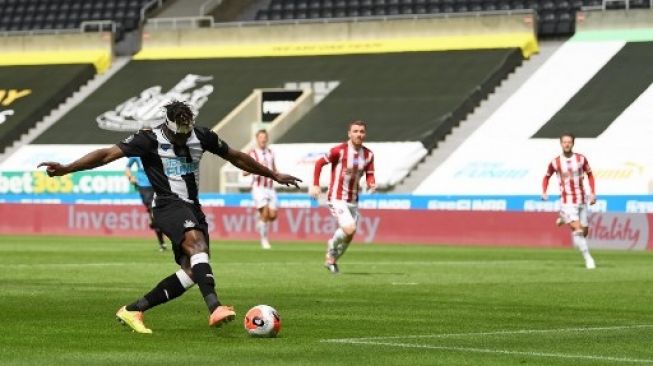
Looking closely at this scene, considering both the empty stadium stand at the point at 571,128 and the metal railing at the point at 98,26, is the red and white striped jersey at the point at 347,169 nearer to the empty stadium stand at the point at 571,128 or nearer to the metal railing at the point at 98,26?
the empty stadium stand at the point at 571,128

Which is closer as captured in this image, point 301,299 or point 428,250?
point 301,299

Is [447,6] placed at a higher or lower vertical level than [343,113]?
higher

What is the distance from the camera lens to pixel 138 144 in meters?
13.1

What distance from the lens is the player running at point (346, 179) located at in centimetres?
2336

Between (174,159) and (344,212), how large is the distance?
1053 cm

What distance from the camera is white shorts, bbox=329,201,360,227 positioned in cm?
2358

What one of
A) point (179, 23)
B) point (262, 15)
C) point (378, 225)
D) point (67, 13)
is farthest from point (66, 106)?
point (378, 225)

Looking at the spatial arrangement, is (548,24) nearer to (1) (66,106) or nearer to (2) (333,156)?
(1) (66,106)

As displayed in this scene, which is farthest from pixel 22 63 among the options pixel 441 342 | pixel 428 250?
pixel 441 342

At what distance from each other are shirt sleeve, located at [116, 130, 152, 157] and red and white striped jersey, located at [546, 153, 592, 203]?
49.1 feet

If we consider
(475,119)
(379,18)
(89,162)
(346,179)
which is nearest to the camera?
(89,162)

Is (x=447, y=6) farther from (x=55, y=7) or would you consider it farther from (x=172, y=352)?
(x=172, y=352)

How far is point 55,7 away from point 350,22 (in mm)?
14383

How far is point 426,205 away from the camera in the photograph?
38812 millimetres
